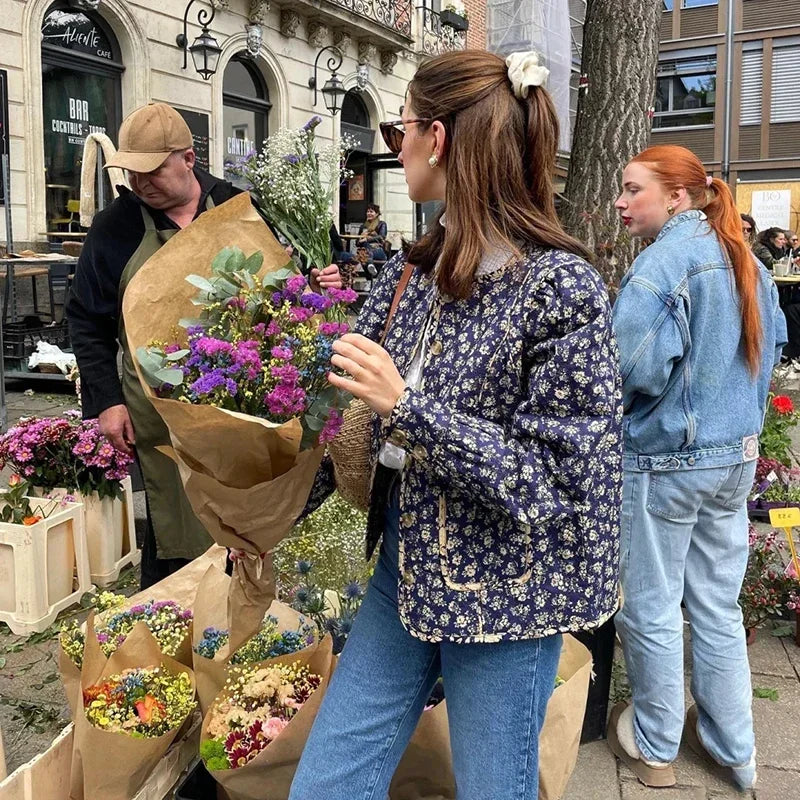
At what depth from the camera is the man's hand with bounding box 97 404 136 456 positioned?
2.92 metres

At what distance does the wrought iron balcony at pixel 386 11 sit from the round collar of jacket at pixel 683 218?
1429 centimetres

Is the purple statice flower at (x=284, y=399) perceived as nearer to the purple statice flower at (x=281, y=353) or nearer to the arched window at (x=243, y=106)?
the purple statice flower at (x=281, y=353)

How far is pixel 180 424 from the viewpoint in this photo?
4.71 feet

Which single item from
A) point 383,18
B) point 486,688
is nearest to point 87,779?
point 486,688

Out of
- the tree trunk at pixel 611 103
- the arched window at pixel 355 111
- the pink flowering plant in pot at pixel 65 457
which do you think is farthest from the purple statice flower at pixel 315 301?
the arched window at pixel 355 111

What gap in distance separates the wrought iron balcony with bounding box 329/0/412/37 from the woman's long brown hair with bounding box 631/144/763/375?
14161 mm

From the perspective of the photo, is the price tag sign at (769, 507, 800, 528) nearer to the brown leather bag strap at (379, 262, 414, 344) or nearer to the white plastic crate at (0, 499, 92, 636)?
the brown leather bag strap at (379, 262, 414, 344)

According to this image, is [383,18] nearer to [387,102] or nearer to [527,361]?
[387,102]

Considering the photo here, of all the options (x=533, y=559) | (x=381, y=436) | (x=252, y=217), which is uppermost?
(x=252, y=217)

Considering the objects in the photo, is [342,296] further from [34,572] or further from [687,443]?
[34,572]

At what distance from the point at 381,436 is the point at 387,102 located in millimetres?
17215

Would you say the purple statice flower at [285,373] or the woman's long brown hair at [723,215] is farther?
the woman's long brown hair at [723,215]

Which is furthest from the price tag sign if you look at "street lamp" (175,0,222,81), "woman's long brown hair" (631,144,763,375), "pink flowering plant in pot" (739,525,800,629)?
"street lamp" (175,0,222,81)

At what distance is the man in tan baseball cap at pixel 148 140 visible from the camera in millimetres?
2760
